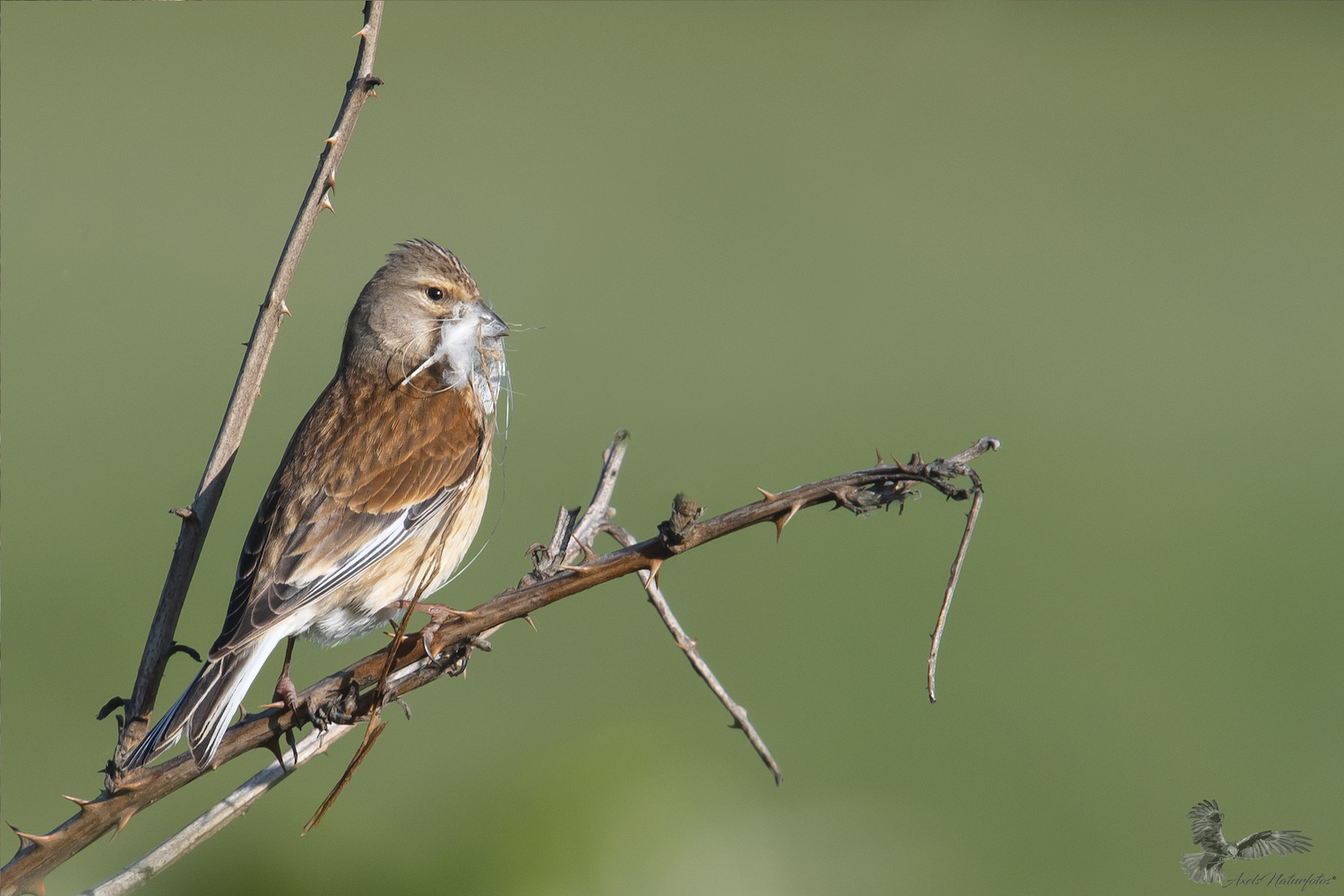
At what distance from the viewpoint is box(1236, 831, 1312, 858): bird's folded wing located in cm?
236

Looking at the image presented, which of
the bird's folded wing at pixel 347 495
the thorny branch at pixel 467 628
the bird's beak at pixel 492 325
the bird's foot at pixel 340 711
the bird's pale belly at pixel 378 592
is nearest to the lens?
the thorny branch at pixel 467 628

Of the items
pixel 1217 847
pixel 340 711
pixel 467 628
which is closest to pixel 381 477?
pixel 340 711

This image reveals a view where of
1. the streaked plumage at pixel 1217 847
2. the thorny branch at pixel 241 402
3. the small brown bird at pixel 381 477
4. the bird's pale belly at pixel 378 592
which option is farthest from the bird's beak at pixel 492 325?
the streaked plumage at pixel 1217 847

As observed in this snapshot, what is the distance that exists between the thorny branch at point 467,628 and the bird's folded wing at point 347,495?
789mm

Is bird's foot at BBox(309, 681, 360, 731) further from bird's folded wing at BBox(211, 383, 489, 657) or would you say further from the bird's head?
the bird's head

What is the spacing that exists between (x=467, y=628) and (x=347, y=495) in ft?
4.58

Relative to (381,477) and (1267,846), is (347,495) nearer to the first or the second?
(381,477)

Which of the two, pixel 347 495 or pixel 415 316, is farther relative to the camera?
pixel 415 316

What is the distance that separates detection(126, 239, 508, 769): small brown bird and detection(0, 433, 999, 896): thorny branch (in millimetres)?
656

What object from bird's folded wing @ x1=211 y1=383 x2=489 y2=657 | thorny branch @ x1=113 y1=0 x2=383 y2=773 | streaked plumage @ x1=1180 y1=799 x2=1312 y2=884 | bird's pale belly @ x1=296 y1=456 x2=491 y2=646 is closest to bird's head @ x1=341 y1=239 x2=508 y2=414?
bird's folded wing @ x1=211 y1=383 x2=489 y2=657

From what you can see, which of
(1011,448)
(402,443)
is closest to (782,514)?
(402,443)

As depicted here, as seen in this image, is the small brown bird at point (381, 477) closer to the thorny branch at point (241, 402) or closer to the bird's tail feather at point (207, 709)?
the bird's tail feather at point (207, 709)

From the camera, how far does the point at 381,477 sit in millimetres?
2967

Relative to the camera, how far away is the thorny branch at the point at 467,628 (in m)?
1.46
